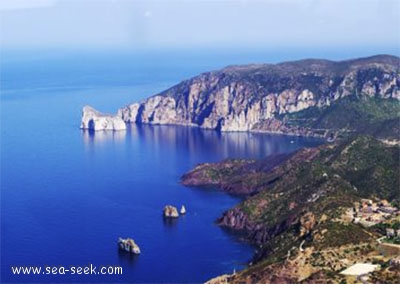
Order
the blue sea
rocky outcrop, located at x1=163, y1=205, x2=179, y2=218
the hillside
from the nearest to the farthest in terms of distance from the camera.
→ the hillside, the blue sea, rocky outcrop, located at x1=163, y1=205, x2=179, y2=218

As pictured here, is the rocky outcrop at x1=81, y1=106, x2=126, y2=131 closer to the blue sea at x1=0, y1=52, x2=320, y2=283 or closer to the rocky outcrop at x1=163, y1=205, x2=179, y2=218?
the blue sea at x1=0, y1=52, x2=320, y2=283

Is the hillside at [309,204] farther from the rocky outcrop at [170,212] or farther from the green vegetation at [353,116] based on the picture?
the green vegetation at [353,116]

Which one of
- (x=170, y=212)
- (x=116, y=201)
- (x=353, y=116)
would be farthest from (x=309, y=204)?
(x=353, y=116)

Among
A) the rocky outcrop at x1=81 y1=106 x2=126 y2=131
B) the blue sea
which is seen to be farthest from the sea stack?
the rocky outcrop at x1=81 y1=106 x2=126 y2=131

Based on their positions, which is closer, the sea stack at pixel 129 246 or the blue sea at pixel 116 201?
the blue sea at pixel 116 201

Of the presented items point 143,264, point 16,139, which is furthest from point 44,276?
point 16,139

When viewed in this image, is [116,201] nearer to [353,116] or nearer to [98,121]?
[98,121]

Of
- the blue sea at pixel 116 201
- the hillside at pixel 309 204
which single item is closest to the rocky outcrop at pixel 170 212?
the blue sea at pixel 116 201
